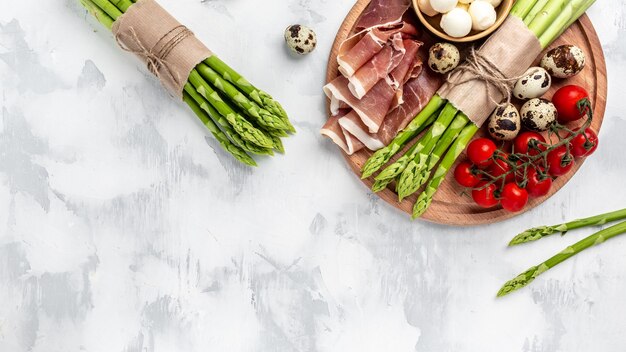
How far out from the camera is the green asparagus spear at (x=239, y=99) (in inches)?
75.9

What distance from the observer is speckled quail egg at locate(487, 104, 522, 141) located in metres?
1.88

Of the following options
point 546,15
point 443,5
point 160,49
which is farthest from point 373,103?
point 160,49

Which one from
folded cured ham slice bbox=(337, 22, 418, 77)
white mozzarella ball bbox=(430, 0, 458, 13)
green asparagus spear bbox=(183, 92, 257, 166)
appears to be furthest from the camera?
green asparagus spear bbox=(183, 92, 257, 166)

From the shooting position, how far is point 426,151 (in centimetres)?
192

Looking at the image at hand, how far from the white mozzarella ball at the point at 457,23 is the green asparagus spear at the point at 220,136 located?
743 mm

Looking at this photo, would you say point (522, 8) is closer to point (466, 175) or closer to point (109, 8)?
point (466, 175)

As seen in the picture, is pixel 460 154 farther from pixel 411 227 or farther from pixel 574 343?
pixel 574 343

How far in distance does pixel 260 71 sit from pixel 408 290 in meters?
0.90

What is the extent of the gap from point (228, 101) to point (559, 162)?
1045mm

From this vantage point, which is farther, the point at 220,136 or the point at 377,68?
the point at 220,136

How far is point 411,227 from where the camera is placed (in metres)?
2.12

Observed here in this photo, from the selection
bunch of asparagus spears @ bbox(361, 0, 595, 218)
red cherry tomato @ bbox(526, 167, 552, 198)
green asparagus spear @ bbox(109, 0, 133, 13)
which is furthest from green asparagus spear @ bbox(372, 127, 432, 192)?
green asparagus spear @ bbox(109, 0, 133, 13)

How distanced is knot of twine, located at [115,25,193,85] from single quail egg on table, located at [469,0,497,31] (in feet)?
2.87

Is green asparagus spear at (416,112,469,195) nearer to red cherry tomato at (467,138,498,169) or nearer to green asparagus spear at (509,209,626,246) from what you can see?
red cherry tomato at (467,138,498,169)
